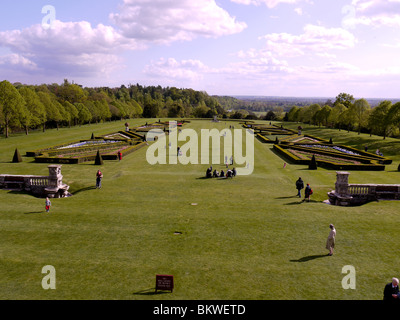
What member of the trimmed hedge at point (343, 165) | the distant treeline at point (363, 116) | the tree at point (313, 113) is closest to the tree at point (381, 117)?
the distant treeline at point (363, 116)

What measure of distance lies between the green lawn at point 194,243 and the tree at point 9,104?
148ft

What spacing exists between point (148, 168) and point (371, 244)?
25182 millimetres

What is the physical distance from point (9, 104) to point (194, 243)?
203 feet

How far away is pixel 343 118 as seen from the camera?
83.5m

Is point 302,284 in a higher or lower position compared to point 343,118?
lower

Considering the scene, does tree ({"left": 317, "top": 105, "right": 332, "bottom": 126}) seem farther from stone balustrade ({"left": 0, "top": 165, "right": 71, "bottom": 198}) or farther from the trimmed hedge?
stone balustrade ({"left": 0, "top": 165, "right": 71, "bottom": 198})

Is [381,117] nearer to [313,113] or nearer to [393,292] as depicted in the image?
[313,113]

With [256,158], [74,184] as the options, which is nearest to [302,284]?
[74,184]

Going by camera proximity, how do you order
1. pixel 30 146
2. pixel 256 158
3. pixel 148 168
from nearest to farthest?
pixel 148 168 < pixel 256 158 < pixel 30 146

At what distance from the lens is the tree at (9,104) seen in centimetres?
6000

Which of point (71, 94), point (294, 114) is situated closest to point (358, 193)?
point (71, 94)
